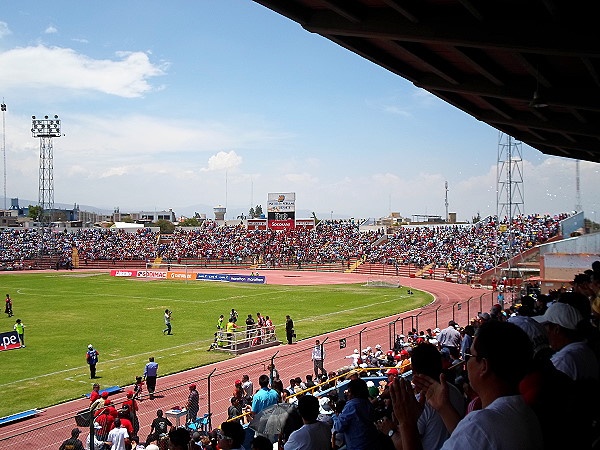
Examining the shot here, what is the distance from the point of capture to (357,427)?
5.35m

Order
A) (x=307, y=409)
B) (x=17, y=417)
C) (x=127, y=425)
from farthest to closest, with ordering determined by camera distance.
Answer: (x=17, y=417)
(x=127, y=425)
(x=307, y=409)

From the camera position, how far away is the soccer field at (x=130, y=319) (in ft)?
65.9

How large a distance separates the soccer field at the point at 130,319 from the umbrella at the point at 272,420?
11.4 m

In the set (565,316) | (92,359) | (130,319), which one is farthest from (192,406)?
(130,319)

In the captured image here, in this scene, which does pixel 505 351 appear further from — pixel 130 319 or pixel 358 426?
pixel 130 319

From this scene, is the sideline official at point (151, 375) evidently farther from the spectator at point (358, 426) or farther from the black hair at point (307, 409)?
the spectator at point (358, 426)

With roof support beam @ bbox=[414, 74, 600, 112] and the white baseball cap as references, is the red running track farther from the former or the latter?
the white baseball cap

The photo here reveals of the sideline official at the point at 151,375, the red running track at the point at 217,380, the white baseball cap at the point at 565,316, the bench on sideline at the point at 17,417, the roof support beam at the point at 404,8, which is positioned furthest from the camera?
the sideline official at the point at 151,375

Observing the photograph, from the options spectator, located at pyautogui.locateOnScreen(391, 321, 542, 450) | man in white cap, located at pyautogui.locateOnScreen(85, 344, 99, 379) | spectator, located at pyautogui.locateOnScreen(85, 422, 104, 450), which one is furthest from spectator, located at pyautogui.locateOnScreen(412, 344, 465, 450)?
man in white cap, located at pyautogui.locateOnScreen(85, 344, 99, 379)

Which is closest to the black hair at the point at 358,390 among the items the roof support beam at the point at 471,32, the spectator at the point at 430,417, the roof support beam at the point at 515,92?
the spectator at the point at 430,417

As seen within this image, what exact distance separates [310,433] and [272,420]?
7.98ft

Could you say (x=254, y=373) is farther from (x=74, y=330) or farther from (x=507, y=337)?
(x=507, y=337)

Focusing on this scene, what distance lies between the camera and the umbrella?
7910mm

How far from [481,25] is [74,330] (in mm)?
27151
